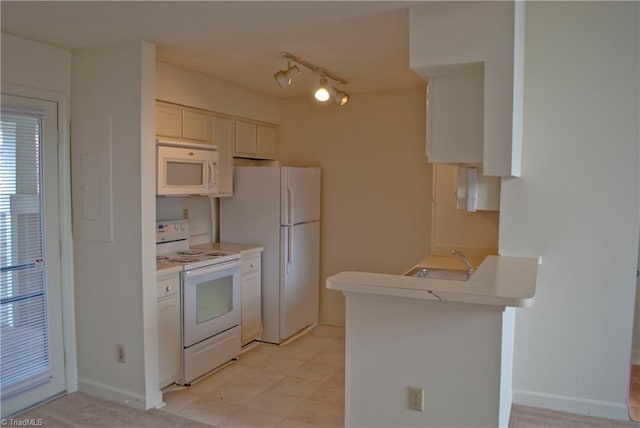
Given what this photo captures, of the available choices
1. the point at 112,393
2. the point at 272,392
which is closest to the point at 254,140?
the point at 272,392

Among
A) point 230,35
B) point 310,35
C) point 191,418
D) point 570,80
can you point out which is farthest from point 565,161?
point 191,418

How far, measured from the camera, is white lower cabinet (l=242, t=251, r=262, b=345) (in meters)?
4.21

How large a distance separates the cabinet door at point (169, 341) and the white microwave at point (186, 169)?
792 millimetres

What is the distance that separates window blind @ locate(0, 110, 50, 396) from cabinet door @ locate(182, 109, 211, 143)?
1050mm

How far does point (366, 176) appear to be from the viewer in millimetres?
4879

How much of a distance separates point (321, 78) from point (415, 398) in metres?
2.69

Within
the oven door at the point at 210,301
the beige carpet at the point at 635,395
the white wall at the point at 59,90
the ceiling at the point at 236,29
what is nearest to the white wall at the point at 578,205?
the beige carpet at the point at 635,395

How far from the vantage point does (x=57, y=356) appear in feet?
10.9

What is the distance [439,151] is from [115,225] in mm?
2110

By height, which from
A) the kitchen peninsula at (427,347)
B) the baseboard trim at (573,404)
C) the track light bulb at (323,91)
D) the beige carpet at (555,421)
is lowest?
the beige carpet at (555,421)

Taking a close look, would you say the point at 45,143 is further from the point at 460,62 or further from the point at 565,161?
the point at 565,161

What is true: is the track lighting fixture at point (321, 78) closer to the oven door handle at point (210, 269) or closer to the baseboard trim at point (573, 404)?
the oven door handle at point (210, 269)

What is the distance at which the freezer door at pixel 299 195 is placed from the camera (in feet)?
14.3

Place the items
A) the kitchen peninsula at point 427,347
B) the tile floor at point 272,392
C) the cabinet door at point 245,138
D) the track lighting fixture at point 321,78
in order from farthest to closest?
the cabinet door at point 245,138
the track lighting fixture at point 321,78
the tile floor at point 272,392
the kitchen peninsula at point 427,347
